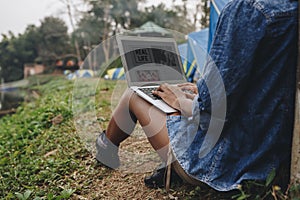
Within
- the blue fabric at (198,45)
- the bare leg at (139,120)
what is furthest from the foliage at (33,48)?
the bare leg at (139,120)

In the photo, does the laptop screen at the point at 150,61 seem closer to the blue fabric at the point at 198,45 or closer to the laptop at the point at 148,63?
the laptop at the point at 148,63

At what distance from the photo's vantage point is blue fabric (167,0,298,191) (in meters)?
0.64

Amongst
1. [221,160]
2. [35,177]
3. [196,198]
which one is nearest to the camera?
[221,160]

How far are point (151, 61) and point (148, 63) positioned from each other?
2 cm

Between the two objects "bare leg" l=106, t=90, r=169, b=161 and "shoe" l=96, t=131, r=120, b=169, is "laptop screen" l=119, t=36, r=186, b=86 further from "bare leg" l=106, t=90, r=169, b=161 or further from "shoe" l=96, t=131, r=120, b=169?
"shoe" l=96, t=131, r=120, b=169

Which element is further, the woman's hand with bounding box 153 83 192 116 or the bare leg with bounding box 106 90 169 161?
the bare leg with bounding box 106 90 169 161

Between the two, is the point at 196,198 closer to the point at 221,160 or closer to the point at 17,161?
the point at 221,160

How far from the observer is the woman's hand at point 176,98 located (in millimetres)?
822

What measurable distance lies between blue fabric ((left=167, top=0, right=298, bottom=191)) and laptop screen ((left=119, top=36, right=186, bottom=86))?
32 centimetres

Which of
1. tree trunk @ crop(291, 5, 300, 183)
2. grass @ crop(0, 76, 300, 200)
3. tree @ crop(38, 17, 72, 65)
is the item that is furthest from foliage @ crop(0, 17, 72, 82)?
tree trunk @ crop(291, 5, 300, 183)

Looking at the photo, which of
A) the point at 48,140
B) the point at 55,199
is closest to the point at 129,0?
the point at 48,140

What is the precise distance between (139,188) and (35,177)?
0.62 metres

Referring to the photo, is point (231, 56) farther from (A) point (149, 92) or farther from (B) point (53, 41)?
(B) point (53, 41)

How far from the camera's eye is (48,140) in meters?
2.17
